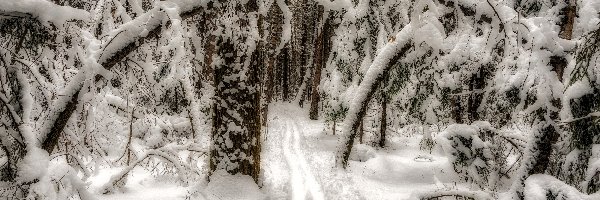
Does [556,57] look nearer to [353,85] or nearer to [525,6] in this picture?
[525,6]

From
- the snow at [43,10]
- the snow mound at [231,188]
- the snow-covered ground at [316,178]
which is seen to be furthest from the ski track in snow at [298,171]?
the snow at [43,10]

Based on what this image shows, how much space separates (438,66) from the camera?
465 inches

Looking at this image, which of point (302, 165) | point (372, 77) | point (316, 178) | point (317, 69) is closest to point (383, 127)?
point (302, 165)

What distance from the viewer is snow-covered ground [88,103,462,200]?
6530mm

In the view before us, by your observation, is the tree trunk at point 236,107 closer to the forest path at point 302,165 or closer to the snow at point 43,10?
the forest path at point 302,165

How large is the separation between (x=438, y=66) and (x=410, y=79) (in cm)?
181

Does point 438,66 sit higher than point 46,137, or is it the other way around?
point 438,66

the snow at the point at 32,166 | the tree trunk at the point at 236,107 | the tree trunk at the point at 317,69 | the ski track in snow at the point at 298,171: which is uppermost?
the tree trunk at the point at 317,69

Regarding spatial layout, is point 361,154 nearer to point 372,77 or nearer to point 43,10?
point 372,77

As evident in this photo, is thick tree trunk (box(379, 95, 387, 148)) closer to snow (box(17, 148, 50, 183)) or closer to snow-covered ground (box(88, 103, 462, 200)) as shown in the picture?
snow-covered ground (box(88, 103, 462, 200))

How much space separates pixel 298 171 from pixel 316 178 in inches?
32.7

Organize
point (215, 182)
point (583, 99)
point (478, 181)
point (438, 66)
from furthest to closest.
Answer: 1. point (438, 66)
2. point (215, 182)
3. point (478, 181)
4. point (583, 99)

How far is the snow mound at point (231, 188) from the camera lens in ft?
19.9

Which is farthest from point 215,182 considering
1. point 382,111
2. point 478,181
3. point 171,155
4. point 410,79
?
point 382,111
